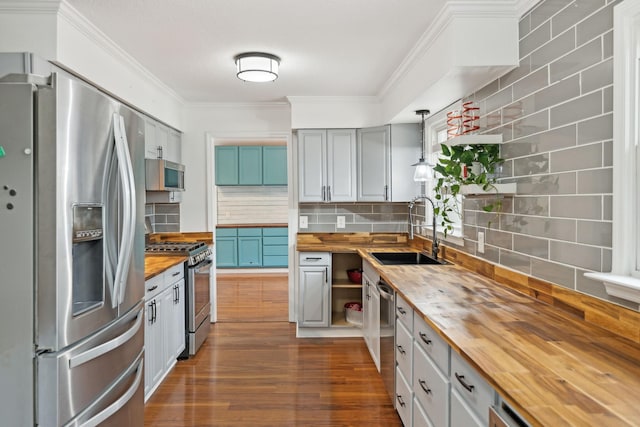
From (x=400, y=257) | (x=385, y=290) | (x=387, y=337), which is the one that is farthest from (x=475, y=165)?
(x=400, y=257)

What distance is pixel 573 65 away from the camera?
1.73 meters

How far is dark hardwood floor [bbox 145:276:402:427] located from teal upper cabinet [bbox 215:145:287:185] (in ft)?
11.1

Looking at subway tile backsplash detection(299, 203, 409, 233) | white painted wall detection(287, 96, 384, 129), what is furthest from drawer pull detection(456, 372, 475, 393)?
white painted wall detection(287, 96, 384, 129)

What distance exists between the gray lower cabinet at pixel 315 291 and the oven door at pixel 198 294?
929 millimetres

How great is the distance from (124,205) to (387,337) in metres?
1.83

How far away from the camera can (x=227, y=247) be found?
286 inches

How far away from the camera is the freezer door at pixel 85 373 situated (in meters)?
1.53

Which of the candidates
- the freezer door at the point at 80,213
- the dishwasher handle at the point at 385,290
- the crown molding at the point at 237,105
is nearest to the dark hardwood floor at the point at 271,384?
the dishwasher handle at the point at 385,290

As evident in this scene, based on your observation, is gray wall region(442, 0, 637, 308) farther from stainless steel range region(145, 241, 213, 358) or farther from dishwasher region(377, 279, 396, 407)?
stainless steel range region(145, 241, 213, 358)

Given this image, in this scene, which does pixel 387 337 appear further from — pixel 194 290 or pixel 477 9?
pixel 477 9

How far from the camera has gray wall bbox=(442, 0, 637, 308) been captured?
158 centimetres

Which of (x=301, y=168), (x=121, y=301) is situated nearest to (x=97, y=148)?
(x=121, y=301)

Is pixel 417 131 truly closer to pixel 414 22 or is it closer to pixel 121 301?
pixel 414 22

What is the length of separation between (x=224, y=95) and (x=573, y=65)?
10.8ft
